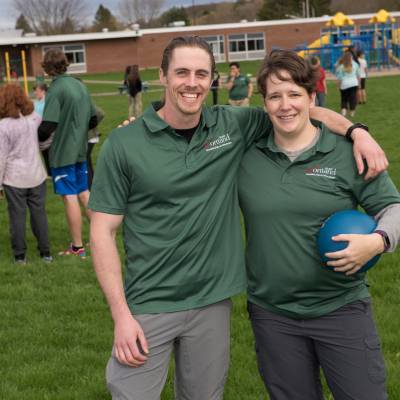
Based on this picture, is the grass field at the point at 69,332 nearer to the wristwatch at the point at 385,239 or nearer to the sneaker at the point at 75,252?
the sneaker at the point at 75,252

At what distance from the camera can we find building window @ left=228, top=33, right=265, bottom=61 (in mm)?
74625

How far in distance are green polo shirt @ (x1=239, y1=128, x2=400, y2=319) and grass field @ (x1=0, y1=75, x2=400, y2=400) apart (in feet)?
5.30

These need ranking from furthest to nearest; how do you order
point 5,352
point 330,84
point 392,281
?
point 330,84 → point 392,281 → point 5,352

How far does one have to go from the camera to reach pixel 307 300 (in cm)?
342

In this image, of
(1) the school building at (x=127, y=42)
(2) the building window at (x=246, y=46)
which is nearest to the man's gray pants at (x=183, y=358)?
(1) the school building at (x=127, y=42)

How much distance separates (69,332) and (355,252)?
357cm

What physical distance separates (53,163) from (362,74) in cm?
1815

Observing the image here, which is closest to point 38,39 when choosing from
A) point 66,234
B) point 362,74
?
point 362,74

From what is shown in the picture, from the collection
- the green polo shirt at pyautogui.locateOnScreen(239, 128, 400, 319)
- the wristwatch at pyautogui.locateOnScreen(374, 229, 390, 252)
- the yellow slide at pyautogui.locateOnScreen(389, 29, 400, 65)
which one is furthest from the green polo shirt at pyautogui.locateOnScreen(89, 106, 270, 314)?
the yellow slide at pyautogui.locateOnScreen(389, 29, 400, 65)

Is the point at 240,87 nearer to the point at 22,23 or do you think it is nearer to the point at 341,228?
the point at 341,228

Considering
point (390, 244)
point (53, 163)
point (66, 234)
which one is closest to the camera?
point (390, 244)

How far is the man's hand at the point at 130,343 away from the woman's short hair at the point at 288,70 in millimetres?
1188

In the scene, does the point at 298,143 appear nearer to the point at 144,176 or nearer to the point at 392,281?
the point at 144,176

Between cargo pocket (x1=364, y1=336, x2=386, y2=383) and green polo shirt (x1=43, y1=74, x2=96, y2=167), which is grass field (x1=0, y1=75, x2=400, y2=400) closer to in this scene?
green polo shirt (x1=43, y1=74, x2=96, y2=167)
